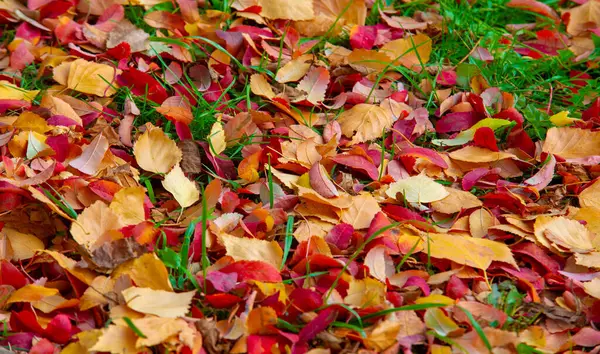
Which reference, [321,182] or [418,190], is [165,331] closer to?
[321,182]

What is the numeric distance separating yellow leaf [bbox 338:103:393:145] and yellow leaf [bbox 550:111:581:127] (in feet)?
1.45

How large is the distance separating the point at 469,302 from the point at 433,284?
0.09 m

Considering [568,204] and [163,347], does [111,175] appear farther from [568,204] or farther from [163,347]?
[568,204]

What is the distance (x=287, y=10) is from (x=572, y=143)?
0.92 m

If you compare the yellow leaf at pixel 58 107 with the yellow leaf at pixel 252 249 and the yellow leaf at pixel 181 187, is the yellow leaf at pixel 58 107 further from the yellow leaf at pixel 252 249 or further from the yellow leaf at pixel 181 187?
the yellow leaf at pixel 252 249

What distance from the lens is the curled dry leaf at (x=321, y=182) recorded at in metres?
1.63

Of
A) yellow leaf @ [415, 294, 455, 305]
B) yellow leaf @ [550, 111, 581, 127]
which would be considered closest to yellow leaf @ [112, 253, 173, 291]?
yellow leaf @ [415, 294, 455, 305]

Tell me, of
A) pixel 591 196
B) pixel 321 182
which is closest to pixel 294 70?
pixel 321 182

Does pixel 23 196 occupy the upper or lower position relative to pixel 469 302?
upper

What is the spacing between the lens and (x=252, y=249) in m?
1.48

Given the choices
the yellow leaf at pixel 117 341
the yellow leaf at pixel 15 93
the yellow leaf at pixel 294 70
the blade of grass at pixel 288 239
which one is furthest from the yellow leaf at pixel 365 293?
the yellow leaf at pixel 15 93

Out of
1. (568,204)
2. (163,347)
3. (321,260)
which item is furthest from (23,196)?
(568,204)

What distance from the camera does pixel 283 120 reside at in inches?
74.9

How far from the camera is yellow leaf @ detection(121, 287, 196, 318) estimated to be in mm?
1312
